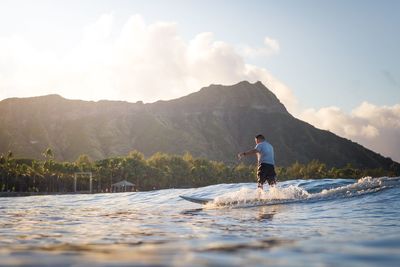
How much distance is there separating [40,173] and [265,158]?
7516 cm

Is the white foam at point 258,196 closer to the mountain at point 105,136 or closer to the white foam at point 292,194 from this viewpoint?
the white foam at point 292,194

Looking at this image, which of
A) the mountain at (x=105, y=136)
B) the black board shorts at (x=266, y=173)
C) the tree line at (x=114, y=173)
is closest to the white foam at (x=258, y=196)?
the black board shorts at (x=266, y=173)

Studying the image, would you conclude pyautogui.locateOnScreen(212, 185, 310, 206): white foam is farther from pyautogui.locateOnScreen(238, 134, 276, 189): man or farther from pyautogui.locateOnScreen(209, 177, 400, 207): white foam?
pyautogui.locateOnScreen(238, 134, 276, 189): man

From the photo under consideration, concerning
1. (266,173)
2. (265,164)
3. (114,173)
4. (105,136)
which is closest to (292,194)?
(266,173)

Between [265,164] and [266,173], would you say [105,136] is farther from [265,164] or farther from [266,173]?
[266,173]

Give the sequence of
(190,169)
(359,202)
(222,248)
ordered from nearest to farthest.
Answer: (222,248)
(359,202)
(190,169)

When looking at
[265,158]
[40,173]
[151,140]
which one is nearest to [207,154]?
[151,140]

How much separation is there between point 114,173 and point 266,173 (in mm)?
81521

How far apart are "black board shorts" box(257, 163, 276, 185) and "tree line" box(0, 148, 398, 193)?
6509cm

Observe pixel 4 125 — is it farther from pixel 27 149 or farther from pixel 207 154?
pixel 207 154

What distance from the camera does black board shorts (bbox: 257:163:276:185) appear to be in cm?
1287

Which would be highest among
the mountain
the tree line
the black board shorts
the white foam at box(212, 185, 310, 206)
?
the mountain

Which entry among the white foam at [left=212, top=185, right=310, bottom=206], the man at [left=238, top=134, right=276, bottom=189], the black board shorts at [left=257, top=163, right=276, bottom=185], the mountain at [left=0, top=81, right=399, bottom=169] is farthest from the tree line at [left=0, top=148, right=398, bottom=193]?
the white foam at [left=212, top=185, right=310, bottom=206]

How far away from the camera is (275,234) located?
15.3 ft
